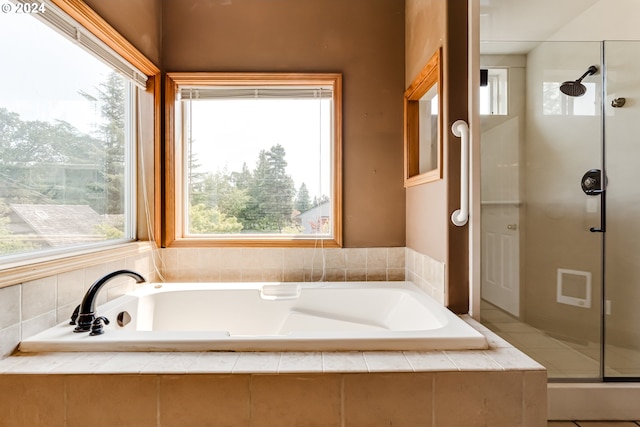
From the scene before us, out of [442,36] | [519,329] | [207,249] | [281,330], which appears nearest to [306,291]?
[281,330]

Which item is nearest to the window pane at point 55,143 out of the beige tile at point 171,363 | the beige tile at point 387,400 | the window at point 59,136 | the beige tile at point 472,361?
the window at point 59,136

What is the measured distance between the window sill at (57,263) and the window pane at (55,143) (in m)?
0.09

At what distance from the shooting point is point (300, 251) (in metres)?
2.23

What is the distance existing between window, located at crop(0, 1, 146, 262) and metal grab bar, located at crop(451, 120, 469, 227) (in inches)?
66.1

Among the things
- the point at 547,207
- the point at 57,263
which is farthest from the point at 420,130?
the point at 57,263

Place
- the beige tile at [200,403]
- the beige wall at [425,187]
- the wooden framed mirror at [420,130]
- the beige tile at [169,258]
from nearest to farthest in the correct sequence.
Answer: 1. the beige tile at [200,403]
2. the beige wall at [425,187]
3. the wooden framed mirror at [420,130]
4. the beige tile at [169,258]

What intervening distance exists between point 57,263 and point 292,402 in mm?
1057

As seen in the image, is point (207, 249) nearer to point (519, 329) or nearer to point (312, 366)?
point (312, 366)

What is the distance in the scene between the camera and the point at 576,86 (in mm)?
1949

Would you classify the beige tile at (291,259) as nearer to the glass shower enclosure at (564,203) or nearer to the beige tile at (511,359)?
the glass shower enclosure at (564,203)

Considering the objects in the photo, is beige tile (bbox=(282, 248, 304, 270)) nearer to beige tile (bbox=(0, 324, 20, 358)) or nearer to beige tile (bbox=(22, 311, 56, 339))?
beige tile (bbox=(22, 311, 56, 339))

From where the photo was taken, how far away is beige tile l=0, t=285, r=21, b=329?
1129mm

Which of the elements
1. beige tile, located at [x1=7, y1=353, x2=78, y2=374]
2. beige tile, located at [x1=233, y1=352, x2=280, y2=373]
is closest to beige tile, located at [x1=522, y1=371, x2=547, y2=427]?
beige tile, located at [x1=233, y1=352, x2=280, y2=373]

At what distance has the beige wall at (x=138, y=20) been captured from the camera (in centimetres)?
169
